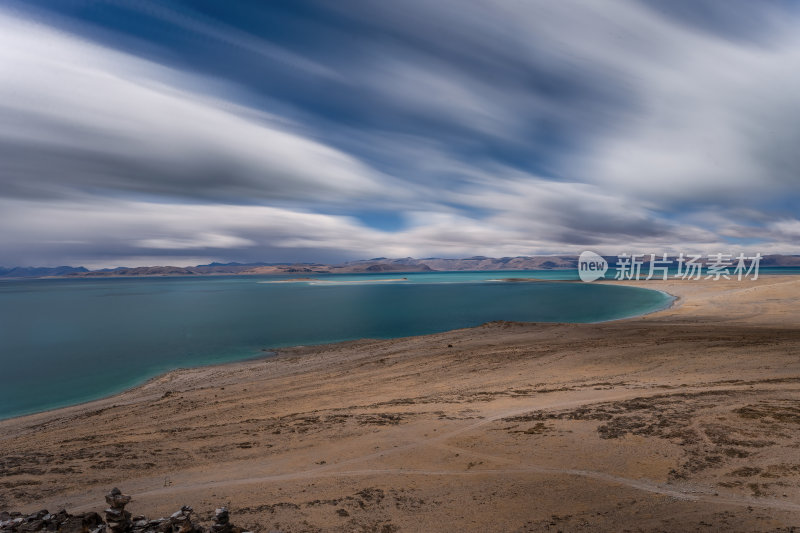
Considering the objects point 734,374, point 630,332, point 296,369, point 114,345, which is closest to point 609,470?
point 734,374

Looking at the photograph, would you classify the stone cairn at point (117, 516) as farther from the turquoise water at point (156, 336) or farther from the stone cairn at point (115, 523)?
the turquoise water at point (156, 336)

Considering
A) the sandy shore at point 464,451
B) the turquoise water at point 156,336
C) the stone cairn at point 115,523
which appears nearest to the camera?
the stone cairn at point 115,523

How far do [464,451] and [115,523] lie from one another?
19.0 feet

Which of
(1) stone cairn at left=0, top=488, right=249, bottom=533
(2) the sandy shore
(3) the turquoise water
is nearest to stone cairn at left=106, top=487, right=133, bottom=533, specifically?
(1) stone cairn at left=0, top=488, right=249, bottom=533

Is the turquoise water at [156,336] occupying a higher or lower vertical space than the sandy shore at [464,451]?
lower

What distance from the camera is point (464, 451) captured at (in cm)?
762

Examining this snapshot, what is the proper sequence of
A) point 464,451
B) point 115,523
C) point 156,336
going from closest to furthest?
point 115,523
point 464,451
point 156,336

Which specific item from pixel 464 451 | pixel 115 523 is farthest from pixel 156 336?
pixel 464 451

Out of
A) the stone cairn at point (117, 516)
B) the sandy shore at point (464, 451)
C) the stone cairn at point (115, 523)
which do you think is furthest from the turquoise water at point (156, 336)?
the stone cairn at point (117, 516)

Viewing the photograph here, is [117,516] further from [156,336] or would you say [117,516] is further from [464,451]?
[156,336]

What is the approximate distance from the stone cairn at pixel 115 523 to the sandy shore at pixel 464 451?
635 mm

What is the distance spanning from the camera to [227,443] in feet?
28.2

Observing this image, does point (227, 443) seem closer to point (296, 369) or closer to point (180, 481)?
point (180, 481)

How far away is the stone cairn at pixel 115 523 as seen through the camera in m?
4.91
